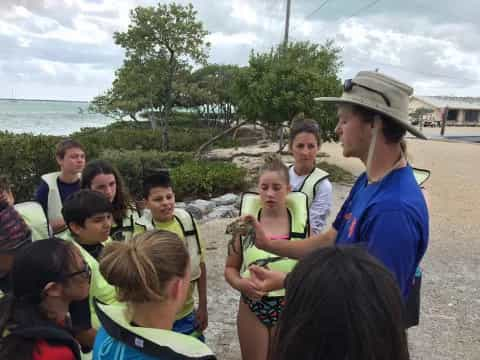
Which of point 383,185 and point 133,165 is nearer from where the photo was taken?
point 383,185

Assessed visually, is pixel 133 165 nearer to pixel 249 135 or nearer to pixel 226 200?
pixel 226 200

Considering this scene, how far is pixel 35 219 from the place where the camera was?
2896mm

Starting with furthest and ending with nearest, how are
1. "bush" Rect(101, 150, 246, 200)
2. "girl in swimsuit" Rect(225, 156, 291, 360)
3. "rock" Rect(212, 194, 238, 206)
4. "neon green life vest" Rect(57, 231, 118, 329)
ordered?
1. "bush" Rect(101, 150, 246, 200)
2. "rock" Rect(212, 194, 238, 206)
3. "girl in swimsuit" Rect(225, 156, 291, 360)
4. "neon green life vest" Rect(57, 231, 118, 329)

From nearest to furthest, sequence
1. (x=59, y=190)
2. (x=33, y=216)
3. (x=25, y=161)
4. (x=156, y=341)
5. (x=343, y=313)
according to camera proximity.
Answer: (x=343, y=313) < (x=156, y=341) < (x=33, y=216) < (x=59, y=190) < (x=25, y=161)

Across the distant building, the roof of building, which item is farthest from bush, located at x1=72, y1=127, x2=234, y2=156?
the roof of building

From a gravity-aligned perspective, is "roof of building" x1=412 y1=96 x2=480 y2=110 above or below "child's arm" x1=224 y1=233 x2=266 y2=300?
above

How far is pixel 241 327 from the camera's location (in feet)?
8.67

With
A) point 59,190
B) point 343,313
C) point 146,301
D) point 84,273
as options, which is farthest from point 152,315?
point 59,190

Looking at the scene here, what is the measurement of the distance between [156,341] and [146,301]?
20 cm

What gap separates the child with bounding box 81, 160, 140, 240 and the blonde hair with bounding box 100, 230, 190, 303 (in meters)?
1.71

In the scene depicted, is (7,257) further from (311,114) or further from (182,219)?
(311,114)

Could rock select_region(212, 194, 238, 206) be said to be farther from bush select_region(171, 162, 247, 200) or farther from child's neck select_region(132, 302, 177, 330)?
child's neck select_region(132, 302, 177, 330)

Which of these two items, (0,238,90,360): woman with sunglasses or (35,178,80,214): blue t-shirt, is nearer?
(0,238,90,360): woman with sunglasses

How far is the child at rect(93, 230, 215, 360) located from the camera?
141cm
